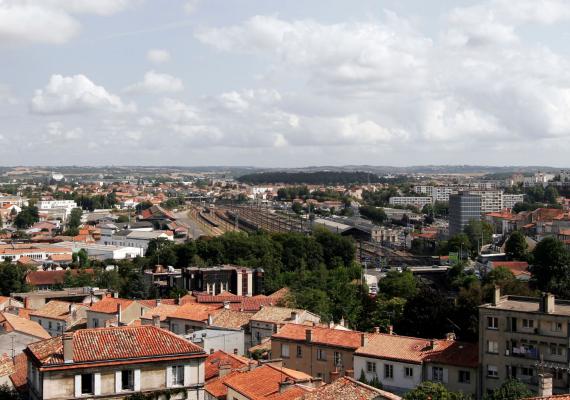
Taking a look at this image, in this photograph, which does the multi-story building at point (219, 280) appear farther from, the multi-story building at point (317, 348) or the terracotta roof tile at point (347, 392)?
the terracotta roof tile at point (347, 392)

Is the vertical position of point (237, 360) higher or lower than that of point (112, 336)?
lower

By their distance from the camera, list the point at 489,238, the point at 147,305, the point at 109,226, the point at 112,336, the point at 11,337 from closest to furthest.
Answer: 1. the point at 112,336
2. the point at 11,337
3. the point at 147,305
4. the point at 489,238
5. the point at 109,226

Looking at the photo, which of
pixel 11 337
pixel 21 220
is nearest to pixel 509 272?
pixel 11 337

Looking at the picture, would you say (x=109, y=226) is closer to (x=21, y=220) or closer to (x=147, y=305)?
(x=21, y=220)

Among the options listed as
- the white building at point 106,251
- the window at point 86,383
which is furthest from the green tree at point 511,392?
the white building at point 106,251

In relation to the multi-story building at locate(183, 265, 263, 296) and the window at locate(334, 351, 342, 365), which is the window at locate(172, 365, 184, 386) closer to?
the window at locate(334, 351, 342, 365)

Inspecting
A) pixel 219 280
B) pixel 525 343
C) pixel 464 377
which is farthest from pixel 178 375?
pixel 219 280

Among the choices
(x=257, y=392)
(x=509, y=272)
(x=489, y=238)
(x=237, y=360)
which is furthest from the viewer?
(x=489, y=238)
